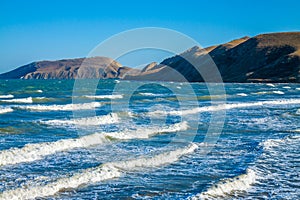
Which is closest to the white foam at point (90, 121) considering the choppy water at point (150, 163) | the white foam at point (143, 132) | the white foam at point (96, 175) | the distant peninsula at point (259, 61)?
the choppy water at point (150, 163)

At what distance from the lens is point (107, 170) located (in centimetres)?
1007

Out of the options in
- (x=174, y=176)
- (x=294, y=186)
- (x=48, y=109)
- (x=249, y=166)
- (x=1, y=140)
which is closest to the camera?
(x=294, y=186)

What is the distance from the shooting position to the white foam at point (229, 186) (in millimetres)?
8180

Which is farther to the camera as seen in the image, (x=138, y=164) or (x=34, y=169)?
(x=138, y=164)

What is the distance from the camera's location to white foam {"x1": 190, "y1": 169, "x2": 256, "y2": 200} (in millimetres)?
8180

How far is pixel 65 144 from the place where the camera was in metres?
14.2

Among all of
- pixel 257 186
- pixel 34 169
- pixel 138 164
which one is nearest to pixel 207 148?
pixel 138 164

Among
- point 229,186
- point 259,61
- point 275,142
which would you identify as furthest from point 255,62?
point 229,186

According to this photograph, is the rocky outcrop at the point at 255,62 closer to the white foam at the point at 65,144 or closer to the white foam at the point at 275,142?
the white foam at the point at 275,142

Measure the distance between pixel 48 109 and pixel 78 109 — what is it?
7.81 ft

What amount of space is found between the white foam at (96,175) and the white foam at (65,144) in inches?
113

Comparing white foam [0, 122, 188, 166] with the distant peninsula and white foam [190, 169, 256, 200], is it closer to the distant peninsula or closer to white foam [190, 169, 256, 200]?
white foam [190, 169, 256, 200]

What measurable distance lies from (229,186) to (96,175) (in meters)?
3.32

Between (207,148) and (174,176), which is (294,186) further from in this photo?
(207,148)
